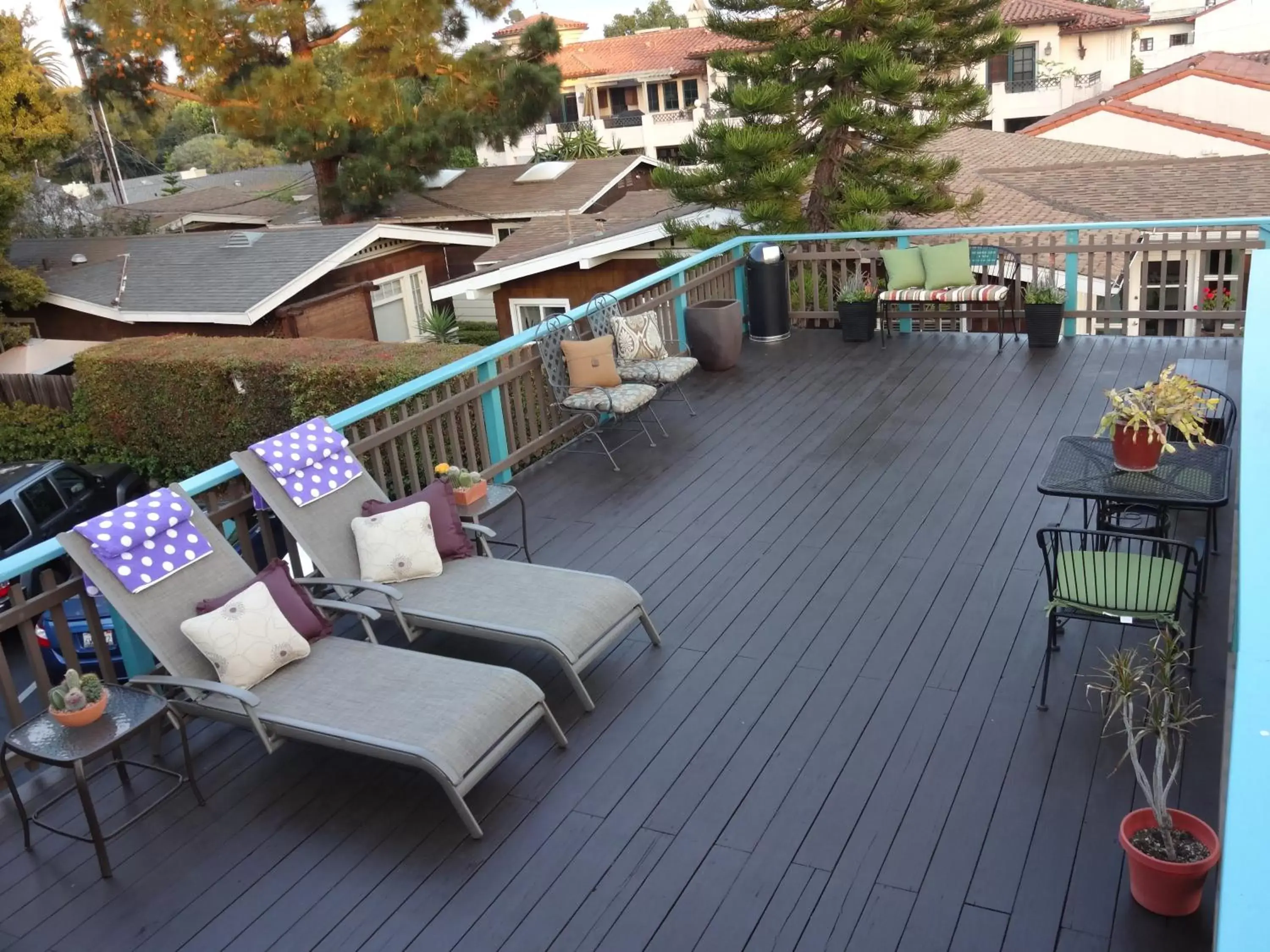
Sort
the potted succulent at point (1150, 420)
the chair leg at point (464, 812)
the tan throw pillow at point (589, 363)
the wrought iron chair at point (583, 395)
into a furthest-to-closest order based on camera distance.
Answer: the tan throw pillow at point (589, 363) → the wrought iron chair at point (583, 395) → the potted succulent at point (1150, 420) → the chair leg at point (464, 812)

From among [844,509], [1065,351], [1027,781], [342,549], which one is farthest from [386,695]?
[1065,351]

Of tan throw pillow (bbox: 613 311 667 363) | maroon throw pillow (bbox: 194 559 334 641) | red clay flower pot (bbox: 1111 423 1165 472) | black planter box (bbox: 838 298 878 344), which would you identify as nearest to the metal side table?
maroon throw pillow (bbox: 194 559 334 641)

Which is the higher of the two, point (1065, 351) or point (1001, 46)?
point (1001, 46)

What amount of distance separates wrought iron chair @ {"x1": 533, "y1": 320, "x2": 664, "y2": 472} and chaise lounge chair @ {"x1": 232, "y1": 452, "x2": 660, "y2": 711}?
1.90 m

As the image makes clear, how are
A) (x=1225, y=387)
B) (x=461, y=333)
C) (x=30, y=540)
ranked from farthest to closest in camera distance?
1. (x=461, y=333)
2. (x=30, y=540)
3. (x=1225, y=387)

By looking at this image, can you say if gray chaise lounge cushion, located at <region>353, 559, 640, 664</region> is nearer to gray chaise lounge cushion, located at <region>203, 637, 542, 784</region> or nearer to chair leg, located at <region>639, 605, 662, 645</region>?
chair leg, located at <region>639, 605, 662, 645</region>

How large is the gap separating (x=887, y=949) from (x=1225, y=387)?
5.24 m

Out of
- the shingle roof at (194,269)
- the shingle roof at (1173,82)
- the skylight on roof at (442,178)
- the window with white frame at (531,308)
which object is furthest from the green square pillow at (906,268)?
the skylight on roof at (442,178)

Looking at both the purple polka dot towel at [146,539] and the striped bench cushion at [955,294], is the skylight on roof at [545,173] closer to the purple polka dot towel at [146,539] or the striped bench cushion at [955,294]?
the striped bench cushion at [955,294]

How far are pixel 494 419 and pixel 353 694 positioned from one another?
2.87 metres

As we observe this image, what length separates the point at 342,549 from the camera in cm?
463

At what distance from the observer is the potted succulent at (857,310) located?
340 inches

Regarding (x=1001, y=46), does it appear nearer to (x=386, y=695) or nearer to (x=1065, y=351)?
(x=1065, y=351)

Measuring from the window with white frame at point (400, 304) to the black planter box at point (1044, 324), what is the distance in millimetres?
12127
